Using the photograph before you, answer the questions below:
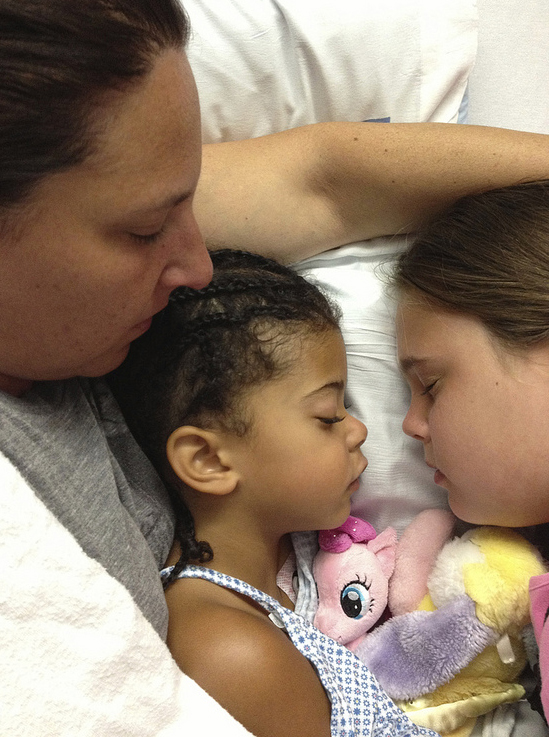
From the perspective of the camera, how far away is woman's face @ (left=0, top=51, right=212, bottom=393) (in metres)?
0.70

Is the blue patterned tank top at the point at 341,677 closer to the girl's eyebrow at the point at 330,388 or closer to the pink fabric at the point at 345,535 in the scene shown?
the pink fabric at the point at 345,535

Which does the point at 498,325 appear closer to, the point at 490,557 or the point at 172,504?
the point at 490,557

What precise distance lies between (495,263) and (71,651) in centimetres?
83

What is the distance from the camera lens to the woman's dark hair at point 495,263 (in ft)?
3.47

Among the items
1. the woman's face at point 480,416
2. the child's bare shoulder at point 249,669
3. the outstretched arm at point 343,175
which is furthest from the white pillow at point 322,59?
the child's bare shoulder at point 249,669

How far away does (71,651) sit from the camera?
0.78 metres

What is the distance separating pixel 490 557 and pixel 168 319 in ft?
2.18

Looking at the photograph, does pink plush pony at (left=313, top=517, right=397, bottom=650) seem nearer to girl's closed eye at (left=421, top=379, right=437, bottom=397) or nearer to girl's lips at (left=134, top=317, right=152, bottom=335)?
girl's closed eye at (left=421, top=379, right=437, bottom=397)

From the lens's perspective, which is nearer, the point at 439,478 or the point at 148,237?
the point at 148,237

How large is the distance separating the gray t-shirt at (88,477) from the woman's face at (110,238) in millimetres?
82

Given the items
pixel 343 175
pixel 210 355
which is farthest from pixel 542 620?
pixel 343 175

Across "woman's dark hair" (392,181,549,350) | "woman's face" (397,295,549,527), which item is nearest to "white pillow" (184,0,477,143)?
"woman's dark hair" (392,181,549,350)

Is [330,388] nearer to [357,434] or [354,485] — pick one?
[357,434]

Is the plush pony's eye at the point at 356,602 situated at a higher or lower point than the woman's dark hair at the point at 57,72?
lower
